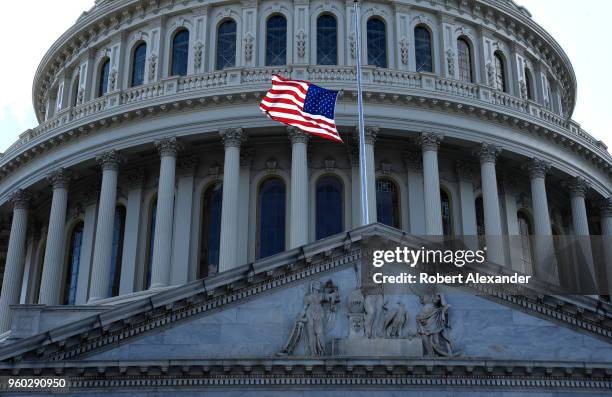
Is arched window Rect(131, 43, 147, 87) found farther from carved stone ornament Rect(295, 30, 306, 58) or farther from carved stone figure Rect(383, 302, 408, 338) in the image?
carved stone figure Rect(383, 302, 408, 338)

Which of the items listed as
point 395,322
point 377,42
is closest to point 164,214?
point 377,42

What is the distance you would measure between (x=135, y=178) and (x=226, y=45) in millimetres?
8262

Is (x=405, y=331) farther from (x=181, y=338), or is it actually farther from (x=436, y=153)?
(x=436, y=153)

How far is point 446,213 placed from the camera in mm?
42281

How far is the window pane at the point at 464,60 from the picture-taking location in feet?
152

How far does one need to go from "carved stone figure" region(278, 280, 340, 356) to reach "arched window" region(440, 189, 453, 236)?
16.1m

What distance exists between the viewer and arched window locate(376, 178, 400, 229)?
136ft

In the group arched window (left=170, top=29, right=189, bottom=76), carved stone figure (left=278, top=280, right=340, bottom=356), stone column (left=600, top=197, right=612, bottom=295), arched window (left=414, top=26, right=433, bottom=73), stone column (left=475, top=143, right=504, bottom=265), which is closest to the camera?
carved stone figure (left=278, top=280, right=340, bottom=356)

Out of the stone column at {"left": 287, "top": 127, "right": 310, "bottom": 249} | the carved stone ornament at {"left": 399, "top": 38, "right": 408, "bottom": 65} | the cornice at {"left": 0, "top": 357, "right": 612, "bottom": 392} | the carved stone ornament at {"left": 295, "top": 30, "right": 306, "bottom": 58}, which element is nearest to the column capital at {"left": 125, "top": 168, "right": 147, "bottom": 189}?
the stone column at {"left": 287, "top": 127, "right": 310, "bottom": 249}

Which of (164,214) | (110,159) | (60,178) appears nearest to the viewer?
(164,214)

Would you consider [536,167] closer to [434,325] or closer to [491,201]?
[491,201]

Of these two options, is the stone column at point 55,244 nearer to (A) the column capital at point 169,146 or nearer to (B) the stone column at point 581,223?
(A) the column capital at point 169,146

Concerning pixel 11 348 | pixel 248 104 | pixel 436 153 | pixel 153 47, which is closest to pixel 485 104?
pixel 436 153

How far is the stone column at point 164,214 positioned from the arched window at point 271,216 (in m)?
4.04
